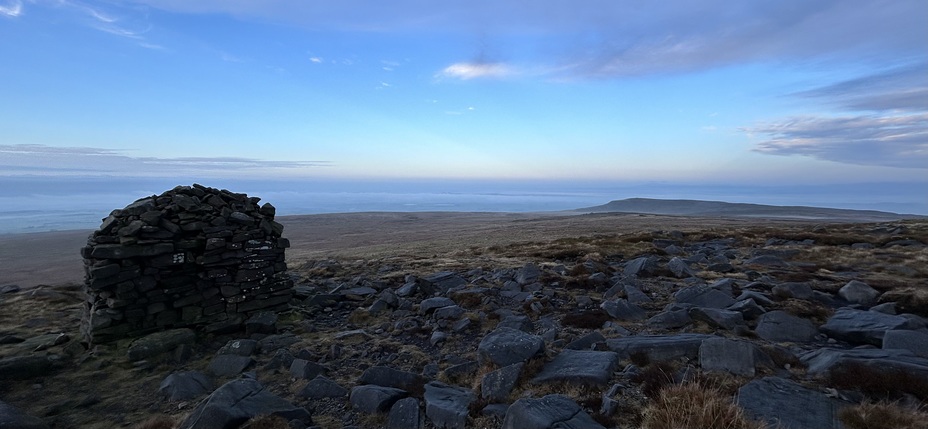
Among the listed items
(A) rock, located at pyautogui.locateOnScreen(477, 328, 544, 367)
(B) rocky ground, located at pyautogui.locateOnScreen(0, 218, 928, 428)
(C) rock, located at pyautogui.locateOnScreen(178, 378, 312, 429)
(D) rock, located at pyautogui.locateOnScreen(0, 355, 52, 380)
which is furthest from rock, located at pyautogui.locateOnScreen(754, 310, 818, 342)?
(D) rock, located at pyautogui.locateOnScreen(0, 355, 52, 380)

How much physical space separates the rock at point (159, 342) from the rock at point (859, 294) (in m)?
18.6

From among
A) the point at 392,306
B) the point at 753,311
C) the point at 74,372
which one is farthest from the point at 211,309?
the point at 753,311

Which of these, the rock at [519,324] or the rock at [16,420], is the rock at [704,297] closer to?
the rock at [519,324]

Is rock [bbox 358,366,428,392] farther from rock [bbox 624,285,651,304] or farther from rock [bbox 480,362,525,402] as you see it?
rock [bbox 624,285,651,304]

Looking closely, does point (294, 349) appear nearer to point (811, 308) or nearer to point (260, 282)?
point (260, 282)

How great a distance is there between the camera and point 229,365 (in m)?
9.75

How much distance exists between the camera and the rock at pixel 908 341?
7.28 metres

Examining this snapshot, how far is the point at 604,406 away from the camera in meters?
5.80

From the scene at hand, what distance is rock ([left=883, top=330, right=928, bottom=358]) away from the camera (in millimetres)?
7281

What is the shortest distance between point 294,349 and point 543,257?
1469 centimetres

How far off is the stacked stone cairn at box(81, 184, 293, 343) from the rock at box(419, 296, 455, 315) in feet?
15.5

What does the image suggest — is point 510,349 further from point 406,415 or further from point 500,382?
point 406,415

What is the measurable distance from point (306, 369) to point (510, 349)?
4441 millimetres

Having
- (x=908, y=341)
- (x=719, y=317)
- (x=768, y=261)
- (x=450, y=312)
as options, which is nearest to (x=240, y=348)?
(x=450, y=312)
